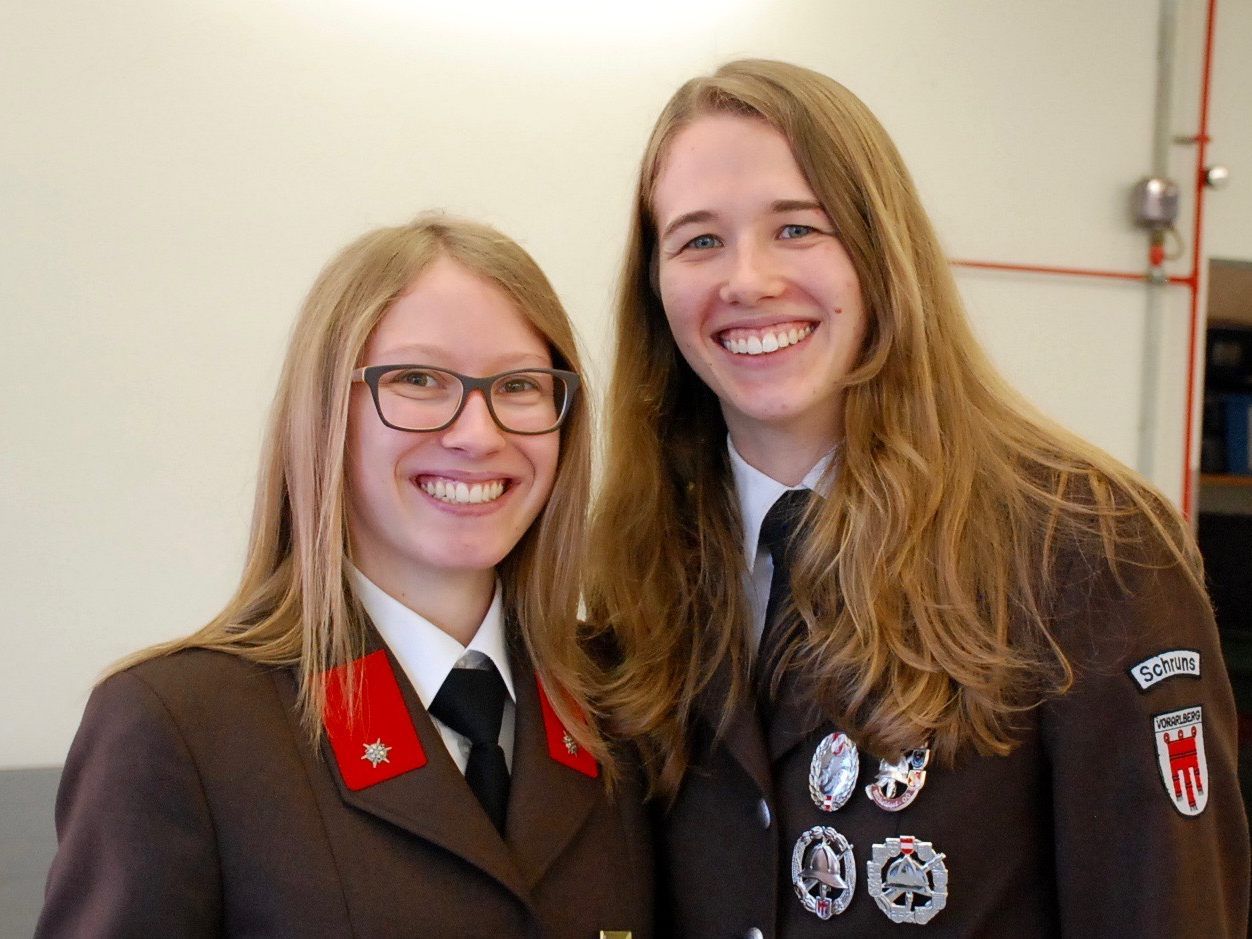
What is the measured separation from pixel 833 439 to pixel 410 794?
0.70 metres

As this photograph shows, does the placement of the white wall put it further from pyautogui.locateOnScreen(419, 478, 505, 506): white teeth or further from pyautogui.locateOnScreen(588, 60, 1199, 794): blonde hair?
pyautogui.locateOnScreen(419, 478, 505, 506): white teeth

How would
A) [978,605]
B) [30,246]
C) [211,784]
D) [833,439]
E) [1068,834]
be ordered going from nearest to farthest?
1. [211,784]
2. [1068,834]
3. [978,605]
4. [833,439]
5. [30,246]

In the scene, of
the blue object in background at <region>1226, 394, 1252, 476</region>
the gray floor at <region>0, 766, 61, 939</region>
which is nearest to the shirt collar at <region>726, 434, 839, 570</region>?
the gray floor at <region>0, 766, 61, 939</region>

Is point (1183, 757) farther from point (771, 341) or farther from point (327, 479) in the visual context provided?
point (327, 479)

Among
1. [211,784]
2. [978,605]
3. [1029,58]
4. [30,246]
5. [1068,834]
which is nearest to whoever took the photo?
[211,784]

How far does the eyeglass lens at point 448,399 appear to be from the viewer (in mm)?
1249

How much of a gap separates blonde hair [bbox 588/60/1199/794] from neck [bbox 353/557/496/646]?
0.24 metres

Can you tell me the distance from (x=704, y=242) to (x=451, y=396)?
0.42 metres

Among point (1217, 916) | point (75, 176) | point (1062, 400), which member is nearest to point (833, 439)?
point (1217, 916)

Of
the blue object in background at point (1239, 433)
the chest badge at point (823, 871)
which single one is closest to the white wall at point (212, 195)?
the chest badge at point (823, 871)

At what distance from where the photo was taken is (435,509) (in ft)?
4.17

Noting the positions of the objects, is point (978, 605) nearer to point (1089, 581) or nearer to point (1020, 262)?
point (1089, 581)

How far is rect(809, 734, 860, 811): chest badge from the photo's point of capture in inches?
52.1

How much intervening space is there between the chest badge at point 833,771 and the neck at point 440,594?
0.43 metres
